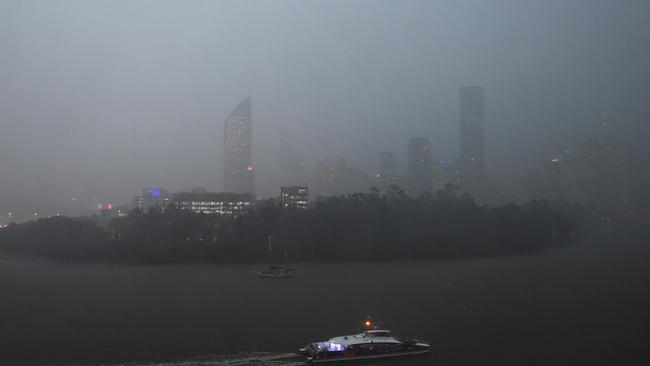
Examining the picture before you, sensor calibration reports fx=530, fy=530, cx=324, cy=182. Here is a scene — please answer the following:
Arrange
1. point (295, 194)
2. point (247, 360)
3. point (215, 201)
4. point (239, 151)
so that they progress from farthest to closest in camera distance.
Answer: point (239, 151), point (215, 201), point (295, 194), point (247, 360)

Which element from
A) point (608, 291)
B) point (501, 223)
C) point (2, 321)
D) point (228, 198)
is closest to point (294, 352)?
point (2, 321)

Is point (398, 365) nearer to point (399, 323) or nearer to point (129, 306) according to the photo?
point (399, 323)

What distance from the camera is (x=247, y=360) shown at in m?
9.75

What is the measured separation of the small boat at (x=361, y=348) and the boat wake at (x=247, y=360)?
35 cm

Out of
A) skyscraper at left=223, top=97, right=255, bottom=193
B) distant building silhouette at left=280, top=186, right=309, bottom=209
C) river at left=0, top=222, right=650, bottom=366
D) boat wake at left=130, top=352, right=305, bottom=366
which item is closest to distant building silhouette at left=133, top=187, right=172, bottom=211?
skyscraper at left=223, top=97, right=255, bottom=193

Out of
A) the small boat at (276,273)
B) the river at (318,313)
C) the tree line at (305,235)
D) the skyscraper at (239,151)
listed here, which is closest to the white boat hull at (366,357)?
the river at (318,313)

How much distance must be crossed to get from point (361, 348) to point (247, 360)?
217 cm

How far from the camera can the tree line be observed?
2769 cm

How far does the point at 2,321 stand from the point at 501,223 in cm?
2766

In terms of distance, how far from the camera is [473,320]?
12.8 m

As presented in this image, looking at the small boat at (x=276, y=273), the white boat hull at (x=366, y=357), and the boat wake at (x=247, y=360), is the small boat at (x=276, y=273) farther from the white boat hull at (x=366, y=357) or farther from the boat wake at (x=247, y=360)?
the white boat hull at (x=366, y=357)

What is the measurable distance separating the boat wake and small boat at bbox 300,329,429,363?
35cm

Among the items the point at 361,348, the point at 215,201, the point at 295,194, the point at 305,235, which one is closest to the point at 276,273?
the point at 305,235

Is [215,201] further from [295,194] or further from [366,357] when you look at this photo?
[366,357]
